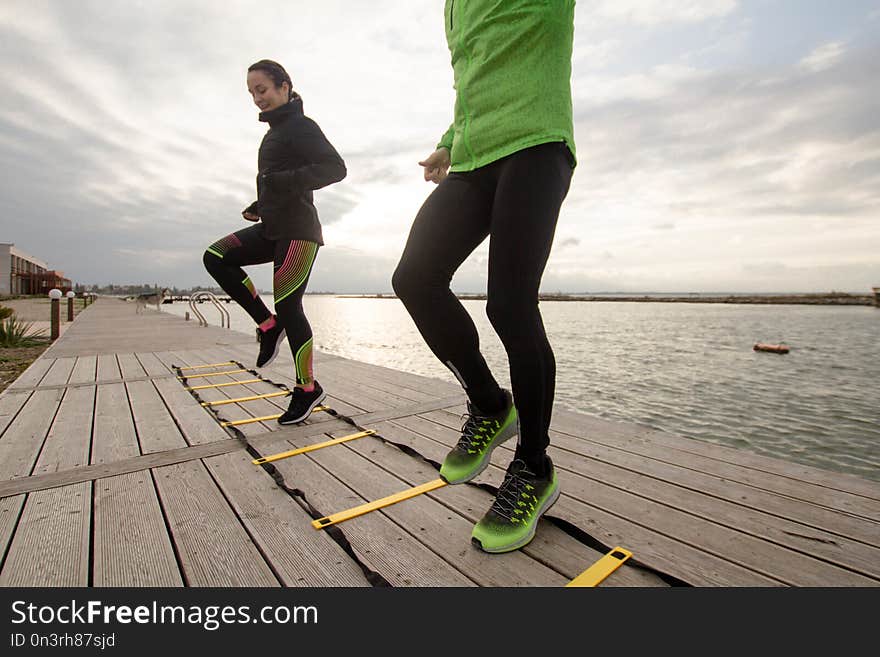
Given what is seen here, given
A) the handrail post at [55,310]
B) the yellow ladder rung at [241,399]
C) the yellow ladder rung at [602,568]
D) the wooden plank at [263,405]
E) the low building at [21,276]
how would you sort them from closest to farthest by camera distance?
the yellow ladder rung at [602,568] < the wooden plank at [263,405] < the yellow ladder rung at [241,399] < the handrail post at [55,310] < the low building at [21,276]

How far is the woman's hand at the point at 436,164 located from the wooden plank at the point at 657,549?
4.36 ft

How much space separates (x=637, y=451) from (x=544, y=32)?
174 centimetres

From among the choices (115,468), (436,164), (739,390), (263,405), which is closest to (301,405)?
(263,405)

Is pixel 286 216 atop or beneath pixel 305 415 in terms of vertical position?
atop

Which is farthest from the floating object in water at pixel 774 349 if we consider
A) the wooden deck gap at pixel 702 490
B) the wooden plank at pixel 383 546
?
the wooden plank at pixel 383 546

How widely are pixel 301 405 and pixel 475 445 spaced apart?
4.66ft

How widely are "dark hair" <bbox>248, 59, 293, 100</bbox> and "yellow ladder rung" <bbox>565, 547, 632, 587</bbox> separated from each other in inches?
107

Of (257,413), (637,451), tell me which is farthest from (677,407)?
(257,413)

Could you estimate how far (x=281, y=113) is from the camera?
8.15 ft

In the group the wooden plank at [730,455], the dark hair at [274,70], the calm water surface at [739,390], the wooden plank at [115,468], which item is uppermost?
the dark hair at [274,70]

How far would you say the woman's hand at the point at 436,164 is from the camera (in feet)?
5.51

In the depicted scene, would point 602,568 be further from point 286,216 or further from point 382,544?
point 286,216

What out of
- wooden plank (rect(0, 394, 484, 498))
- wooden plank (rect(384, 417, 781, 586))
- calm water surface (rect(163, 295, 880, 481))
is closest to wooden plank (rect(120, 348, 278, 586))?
wooden plank (rect(0, 394, 484, 498))

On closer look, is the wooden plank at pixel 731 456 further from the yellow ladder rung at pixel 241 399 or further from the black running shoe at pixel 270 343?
the yellow ladder rung at pixel 241 399
